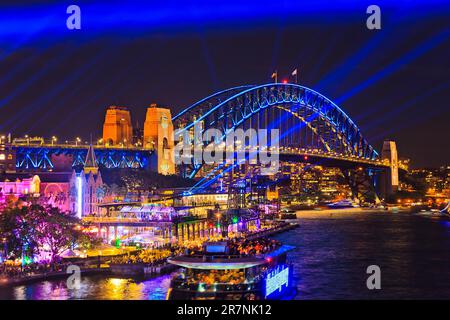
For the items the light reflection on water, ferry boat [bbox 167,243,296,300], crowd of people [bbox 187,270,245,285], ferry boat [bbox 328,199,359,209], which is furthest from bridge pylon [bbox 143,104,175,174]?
crowd of people [bbox 187,270,245,285]

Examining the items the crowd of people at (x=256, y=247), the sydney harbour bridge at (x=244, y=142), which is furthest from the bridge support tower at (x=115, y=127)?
the crowd of people at (x=256, y=247)

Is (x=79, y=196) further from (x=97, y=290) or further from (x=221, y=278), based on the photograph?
(x=221, y=278)

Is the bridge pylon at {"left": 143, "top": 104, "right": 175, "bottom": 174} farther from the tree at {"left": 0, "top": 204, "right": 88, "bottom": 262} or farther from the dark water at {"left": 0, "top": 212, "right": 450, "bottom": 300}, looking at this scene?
the tree at {"left": 0, "top": 204, "right": 88, "bottom": 262}

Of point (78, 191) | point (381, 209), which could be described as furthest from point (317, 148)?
point (78, 191)

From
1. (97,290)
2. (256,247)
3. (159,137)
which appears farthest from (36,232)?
(159,137)

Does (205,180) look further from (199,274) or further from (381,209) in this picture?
(199,274)
